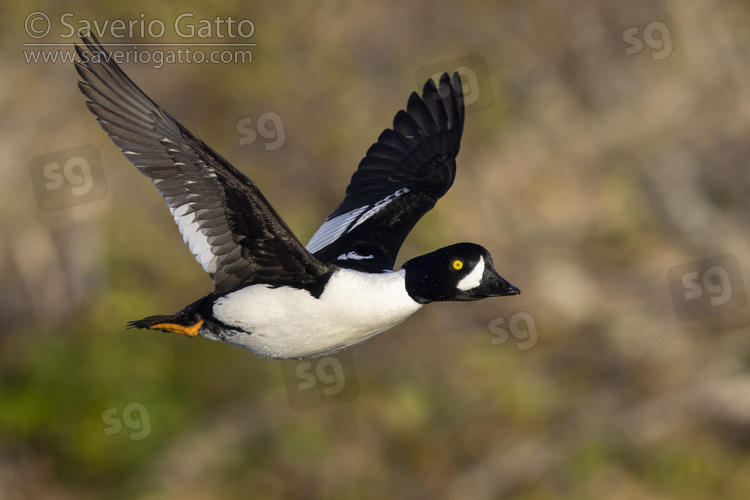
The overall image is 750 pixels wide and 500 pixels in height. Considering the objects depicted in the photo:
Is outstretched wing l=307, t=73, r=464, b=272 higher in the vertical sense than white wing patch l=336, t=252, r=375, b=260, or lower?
higher

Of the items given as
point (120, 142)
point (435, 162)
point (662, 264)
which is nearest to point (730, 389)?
point (662, 264)

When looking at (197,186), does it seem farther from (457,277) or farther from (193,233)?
(457,277)

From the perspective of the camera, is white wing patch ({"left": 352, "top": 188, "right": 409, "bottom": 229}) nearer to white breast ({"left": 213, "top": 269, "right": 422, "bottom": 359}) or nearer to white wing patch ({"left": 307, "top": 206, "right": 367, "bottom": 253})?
white wing patch ({"left": 307, "top": 206, "right": 367, "bottom": 253})

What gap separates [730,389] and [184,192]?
8.58 meters

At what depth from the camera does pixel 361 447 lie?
9.84 metres

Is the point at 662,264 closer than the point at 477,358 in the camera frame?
No

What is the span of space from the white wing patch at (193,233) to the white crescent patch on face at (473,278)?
1305mm

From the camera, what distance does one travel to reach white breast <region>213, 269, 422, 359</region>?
468 cm

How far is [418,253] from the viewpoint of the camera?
1094cm

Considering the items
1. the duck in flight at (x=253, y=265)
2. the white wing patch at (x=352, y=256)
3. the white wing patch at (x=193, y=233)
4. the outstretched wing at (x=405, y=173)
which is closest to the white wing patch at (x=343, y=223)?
the outstretched wing at (x=405, y=173)

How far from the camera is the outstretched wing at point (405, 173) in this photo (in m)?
5.91

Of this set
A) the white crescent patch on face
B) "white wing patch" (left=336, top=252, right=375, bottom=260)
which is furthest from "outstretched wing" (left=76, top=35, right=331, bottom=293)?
the white crescent patch on face

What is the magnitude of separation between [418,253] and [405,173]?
4668mm

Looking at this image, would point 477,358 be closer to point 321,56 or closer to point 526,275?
point 526,275
